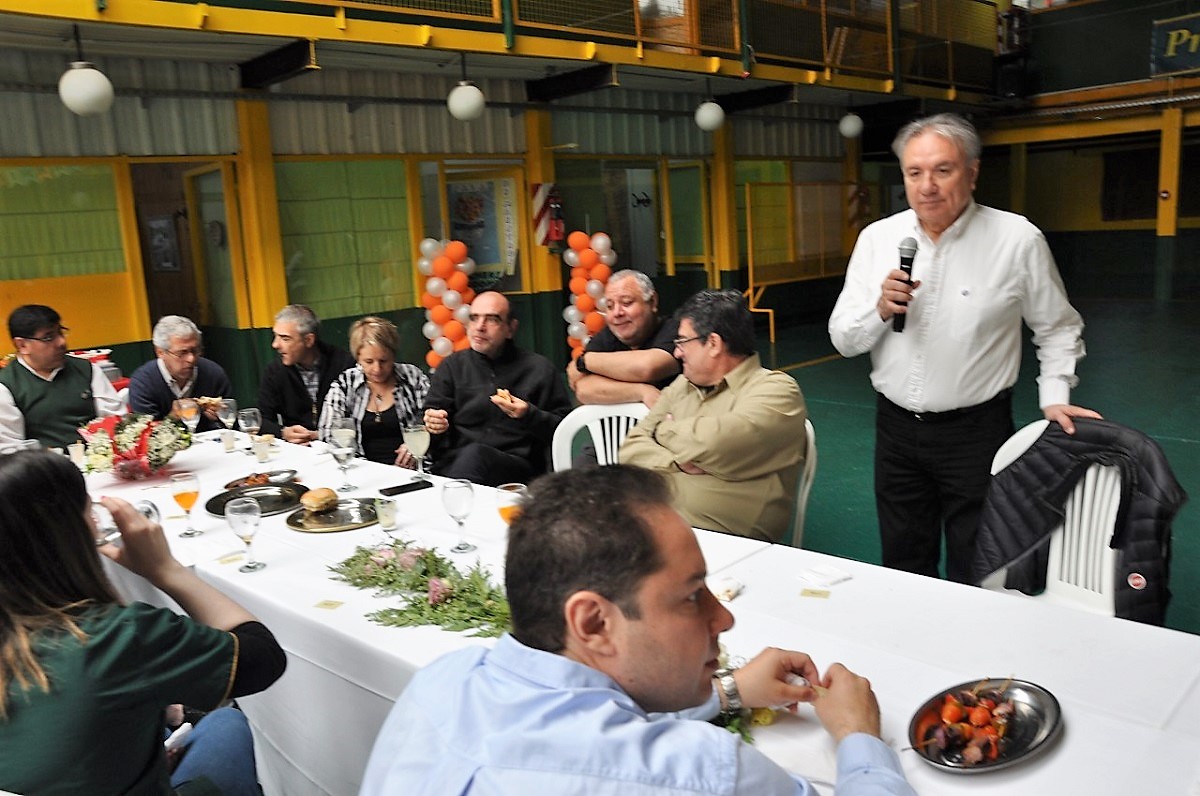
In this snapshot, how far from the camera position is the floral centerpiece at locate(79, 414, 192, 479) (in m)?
3.38

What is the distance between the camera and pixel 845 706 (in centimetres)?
136

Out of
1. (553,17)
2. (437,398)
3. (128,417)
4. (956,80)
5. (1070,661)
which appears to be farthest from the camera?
(956,80)

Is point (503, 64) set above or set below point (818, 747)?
above

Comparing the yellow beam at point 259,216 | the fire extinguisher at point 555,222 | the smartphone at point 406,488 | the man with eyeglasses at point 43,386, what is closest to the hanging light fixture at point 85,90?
the man with eyeglasses at point 43,386

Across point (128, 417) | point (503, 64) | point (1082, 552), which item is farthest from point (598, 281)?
point (1082, 552)

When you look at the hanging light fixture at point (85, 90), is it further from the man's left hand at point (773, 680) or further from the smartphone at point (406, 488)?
the man's left hand at point (773, 680)

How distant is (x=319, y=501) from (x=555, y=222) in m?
7.02

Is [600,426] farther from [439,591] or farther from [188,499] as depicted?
[439,591]

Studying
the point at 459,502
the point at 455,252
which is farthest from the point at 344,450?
the point at 455,252

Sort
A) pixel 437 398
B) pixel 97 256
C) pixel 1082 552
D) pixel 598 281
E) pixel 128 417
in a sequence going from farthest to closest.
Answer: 1. pixel 598 281
2. pixel 97 256
3. pixel 437 398
4. pixel 128 417
5. pixel 1082 552

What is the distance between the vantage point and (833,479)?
5375 millimetres

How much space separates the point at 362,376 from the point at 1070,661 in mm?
3366

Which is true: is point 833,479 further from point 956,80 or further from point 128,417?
point 956,80

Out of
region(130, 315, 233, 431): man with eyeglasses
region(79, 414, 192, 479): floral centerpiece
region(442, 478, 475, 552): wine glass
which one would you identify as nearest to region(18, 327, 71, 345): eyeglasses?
region(130, 315, 233, 431): man with eyeglasses
